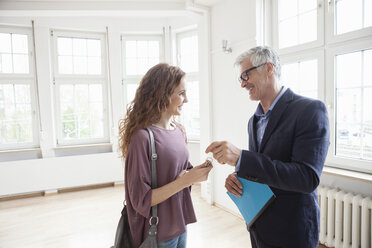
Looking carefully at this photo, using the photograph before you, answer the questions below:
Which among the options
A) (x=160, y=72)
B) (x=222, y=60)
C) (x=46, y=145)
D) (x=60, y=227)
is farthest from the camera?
(x=46, y=145)

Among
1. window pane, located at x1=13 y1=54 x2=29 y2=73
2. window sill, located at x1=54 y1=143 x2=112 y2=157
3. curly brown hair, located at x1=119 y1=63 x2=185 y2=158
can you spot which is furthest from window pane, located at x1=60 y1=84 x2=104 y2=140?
curly brown hair, located at x1=119 y1=63 x2=185 y2=158

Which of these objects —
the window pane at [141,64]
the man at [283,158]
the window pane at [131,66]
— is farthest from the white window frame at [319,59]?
the window pane at [131,66]

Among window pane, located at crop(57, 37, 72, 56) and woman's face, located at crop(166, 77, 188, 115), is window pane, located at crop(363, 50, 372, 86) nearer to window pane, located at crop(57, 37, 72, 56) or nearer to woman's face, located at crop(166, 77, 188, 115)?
woman's face, located at crop(166, 77, 188, 115)

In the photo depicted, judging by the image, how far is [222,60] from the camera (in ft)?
11.7

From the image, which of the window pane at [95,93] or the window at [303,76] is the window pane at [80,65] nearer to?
the window pane at [95,93]

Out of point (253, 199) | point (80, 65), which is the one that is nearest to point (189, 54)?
point (80, 65)

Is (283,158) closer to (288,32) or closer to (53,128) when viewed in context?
(288,32)

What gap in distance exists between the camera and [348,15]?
2.33m

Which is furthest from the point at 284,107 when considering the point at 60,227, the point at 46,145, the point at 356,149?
the point at 46,145

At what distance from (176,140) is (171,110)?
0.18 m

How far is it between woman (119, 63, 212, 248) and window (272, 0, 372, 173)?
189 cm

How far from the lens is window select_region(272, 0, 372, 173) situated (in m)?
2.28

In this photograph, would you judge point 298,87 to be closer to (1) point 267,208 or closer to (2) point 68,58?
(1) point 267,208

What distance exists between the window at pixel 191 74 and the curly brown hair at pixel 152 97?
3615 mm
